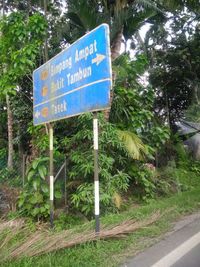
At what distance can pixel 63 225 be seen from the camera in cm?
721

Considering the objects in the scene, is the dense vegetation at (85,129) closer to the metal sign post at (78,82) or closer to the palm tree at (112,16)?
the palm tree at (112,16)

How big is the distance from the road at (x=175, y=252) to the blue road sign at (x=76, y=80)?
1.96m

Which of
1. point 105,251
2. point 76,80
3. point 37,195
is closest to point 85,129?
point 37,195

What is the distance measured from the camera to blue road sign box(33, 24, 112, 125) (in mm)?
5156

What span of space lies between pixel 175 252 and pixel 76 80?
2.77m

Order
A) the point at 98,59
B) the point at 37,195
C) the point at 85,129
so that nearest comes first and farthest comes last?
the point at 98,59 → the point at 37,195 → the point at 85,129

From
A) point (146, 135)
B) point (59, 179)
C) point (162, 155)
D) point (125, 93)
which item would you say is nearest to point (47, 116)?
point (59, 179)

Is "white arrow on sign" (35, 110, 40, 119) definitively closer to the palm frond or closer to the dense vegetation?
the dense vegetation

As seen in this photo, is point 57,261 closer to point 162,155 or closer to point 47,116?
point 47,116

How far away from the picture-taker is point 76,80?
5836mm

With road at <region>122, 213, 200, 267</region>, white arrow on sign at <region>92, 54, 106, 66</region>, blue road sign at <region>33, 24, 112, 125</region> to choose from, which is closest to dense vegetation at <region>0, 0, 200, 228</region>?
blue road sign at <region>33, 24, 112, 125</region>

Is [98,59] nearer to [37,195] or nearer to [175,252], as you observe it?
[175,252]

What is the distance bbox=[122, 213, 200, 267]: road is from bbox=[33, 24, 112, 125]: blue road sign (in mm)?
1959

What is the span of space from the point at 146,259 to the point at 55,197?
3.26 m
